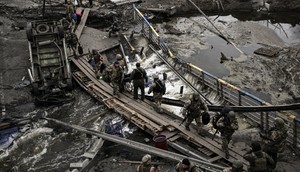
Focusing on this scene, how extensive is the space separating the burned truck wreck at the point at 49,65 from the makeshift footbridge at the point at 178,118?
3.06 ft

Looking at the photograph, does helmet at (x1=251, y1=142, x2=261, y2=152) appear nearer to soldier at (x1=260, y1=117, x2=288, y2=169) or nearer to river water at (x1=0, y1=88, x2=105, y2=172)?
soldier at (x1=260, y1=117, x2=288, y2=169)

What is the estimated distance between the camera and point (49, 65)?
16719 millimetres

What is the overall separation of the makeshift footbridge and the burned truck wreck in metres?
0.93

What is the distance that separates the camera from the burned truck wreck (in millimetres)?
15875

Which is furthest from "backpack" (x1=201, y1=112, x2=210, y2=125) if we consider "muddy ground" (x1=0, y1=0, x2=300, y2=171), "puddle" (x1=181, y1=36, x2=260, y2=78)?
"puddle" (x1=181, y1=36, x2=260, y2=78)

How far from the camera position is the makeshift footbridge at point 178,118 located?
37.2 feet

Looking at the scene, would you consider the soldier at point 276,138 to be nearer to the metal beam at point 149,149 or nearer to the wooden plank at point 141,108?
the metal beam at point 149,149

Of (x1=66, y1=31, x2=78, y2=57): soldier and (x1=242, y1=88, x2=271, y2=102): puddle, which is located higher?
(x1=66, y1=31, x2=78, y2=57): soldier

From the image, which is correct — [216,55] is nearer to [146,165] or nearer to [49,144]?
[49,144]

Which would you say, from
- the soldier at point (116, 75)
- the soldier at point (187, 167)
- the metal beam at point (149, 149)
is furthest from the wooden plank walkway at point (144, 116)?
the soldier at point (187, 167)

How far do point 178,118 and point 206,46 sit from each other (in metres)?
10.2

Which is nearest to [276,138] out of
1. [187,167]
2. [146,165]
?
[187,167]

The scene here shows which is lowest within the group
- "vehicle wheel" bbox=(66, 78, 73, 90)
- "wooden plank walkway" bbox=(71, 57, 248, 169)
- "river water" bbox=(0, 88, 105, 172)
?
"river water" bbox=(0, 88, 105, 172)

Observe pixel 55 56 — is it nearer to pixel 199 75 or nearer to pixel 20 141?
pixel 20 141
